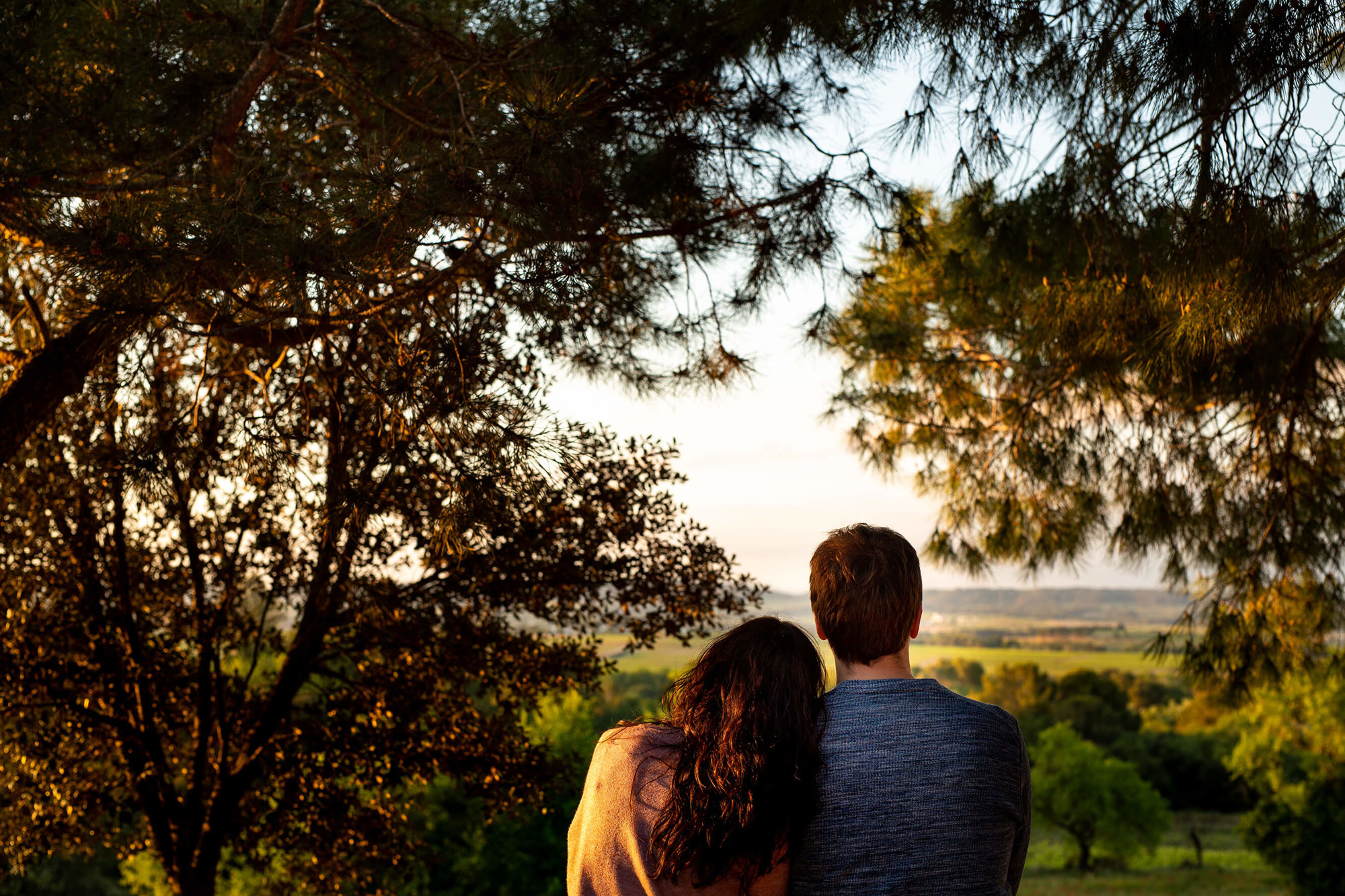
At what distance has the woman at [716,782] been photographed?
53.1 inches

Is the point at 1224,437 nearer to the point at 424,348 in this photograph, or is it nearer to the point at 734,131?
the point at 734,131

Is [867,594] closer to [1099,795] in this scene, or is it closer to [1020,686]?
[1099,795]

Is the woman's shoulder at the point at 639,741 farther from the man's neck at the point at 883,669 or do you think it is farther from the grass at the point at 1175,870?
the grass at the point at 1175,870

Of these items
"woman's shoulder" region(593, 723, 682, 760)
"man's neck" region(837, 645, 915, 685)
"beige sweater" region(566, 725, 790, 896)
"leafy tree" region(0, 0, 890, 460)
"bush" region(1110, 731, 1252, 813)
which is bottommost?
"bush" region(1110, 731, 1252, 813)

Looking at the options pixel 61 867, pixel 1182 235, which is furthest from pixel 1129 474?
pixel 61 867

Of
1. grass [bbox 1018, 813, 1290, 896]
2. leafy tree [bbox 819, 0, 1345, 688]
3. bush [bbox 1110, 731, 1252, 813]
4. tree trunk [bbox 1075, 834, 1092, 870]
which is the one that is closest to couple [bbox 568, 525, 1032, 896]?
leafy tree [bbox 819, 0, 1345, 688]

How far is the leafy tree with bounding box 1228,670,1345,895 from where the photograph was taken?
16.6m

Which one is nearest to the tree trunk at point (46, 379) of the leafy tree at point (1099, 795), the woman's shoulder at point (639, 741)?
the woman's shoulder at point (639, 741)

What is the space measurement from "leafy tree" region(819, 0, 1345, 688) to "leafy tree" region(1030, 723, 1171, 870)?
2373 centimetres

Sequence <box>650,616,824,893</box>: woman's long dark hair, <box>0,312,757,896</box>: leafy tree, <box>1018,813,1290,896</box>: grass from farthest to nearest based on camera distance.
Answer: <box>1018,813,1290,896</box>: grass → <box>0,312,757,896</box>: leafy tree → <box>650,616,824,893</box>: woman's long dark hair

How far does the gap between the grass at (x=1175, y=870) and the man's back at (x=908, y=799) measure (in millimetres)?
24859

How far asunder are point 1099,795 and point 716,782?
29.8 metres

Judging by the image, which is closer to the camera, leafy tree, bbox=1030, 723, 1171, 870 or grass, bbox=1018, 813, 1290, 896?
grass, bbox=1018, 813, 1290, 896

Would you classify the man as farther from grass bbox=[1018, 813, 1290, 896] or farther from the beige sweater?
grass bbox=[1018, 813, 1290, 896]
